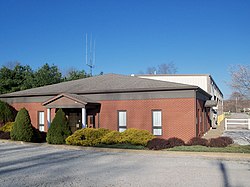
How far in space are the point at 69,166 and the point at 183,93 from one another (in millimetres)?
10214

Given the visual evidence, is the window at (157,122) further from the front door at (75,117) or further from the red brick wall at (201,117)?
the front door at (75,117)

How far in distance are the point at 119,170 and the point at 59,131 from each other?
27.0ft

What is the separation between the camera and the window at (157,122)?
762 inches

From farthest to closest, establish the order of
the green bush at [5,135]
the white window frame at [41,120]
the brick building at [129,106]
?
the white window frame at [41,120] → the green bush at [5,135] → the brick building at [129,106]

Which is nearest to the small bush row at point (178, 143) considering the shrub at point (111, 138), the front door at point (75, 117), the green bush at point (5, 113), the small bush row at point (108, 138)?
the small bush row at point (108, 138)

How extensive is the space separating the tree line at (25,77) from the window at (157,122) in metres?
23.8

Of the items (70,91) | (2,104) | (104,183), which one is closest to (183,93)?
(70,91)

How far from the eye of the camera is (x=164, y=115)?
62.6ft

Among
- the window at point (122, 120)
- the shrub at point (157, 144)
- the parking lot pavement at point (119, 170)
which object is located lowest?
the parking lot pavement at point (119, 170)

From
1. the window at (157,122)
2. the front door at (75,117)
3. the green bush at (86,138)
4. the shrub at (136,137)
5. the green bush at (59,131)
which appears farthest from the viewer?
the front door at (75,117)

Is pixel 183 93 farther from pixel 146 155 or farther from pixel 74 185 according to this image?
pixel 74 185

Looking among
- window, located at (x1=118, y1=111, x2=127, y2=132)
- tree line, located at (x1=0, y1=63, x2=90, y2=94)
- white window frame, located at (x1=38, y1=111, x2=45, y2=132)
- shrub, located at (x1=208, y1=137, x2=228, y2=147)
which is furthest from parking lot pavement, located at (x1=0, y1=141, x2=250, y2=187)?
tree line, located at (x1=0, y1=63, x2=90, y2=94)

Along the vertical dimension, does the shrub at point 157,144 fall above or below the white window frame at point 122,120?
below

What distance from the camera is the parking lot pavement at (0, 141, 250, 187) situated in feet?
27.5
